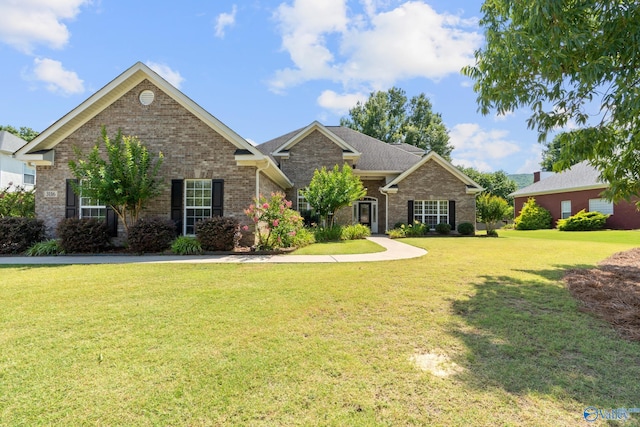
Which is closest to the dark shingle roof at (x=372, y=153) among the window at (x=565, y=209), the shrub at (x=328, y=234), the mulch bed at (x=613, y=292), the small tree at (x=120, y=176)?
the shrub at (x=328, y=234)

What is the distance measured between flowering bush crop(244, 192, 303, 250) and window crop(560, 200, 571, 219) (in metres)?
26.1

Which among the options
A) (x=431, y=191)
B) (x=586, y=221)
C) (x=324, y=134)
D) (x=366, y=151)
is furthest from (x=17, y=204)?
(x=586, y=221)

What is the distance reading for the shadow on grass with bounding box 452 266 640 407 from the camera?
8.76ft

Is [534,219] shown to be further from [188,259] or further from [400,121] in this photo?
[188,259]

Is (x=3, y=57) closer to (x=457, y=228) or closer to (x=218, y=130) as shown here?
(x=218, y=130)

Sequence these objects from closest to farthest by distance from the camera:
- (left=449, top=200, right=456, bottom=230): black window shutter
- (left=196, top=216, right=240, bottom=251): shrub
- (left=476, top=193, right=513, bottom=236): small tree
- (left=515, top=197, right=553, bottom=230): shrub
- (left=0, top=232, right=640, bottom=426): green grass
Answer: (left=0, top=232, right=640, bottom=426): green grass → (left=196, top=216, right=240, bottom=251): shrub → (left=476, top=193, right=513, bottom=236): small tree → (left=449, top=200, right=456, bottom=230): black window shutter → (left=515, top=197, right=553, bottom=230): shrub

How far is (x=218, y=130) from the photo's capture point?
11734 millimetres

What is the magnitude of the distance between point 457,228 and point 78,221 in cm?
1946

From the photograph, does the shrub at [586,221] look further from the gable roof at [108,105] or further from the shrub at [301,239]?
the gable roof at [108,105]

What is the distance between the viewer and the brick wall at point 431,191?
2003 cm

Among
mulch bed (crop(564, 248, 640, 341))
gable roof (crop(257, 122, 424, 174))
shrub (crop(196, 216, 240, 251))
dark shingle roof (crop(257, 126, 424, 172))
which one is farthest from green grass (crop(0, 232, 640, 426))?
dark shingle roof (crop(257, 126, 424, 172))

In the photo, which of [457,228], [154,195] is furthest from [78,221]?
[457,228]

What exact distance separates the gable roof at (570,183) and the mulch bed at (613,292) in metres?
20.3

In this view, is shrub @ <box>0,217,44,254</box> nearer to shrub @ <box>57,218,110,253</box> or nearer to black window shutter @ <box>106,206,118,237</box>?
shrub @ <box>57,218,110,253</box>
